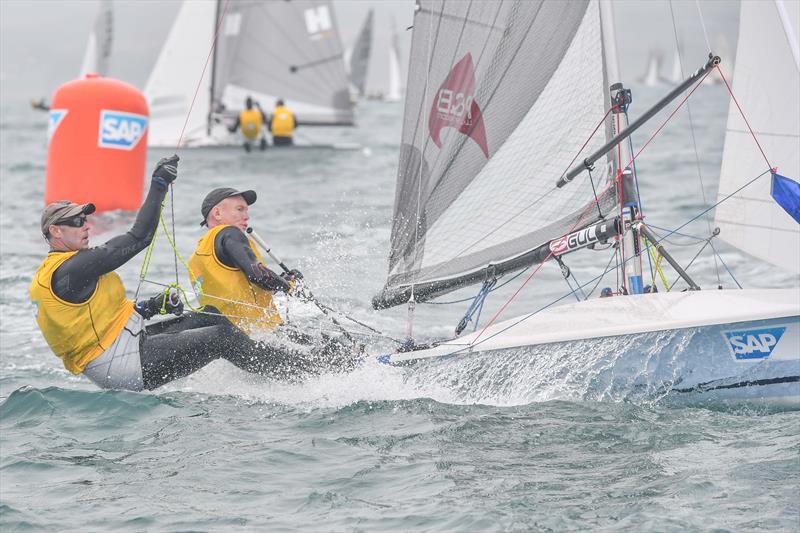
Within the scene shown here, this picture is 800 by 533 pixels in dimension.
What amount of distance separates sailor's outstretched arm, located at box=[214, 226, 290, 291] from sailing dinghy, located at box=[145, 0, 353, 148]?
44.3 feet

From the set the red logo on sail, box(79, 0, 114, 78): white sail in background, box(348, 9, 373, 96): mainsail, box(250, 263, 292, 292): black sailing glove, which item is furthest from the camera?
box(348, 9, 373, 96): mainsail

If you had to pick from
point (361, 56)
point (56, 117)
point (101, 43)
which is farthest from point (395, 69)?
point (56, 117)

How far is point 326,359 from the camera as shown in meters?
5.30

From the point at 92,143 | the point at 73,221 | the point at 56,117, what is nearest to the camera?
the point at 73,221

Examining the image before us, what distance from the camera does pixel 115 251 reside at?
4594mm

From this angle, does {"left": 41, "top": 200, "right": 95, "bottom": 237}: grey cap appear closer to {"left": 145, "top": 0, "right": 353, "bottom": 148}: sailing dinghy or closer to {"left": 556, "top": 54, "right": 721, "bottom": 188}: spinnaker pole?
{"left": 556, "top": 54, "right": 721, "bottom": 188}: spinnaker pole

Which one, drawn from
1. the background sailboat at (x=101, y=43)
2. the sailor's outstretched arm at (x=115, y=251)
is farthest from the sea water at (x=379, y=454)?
the background sailboat at (x=101, y=43)

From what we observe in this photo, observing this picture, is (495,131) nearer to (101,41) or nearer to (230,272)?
(230,272)

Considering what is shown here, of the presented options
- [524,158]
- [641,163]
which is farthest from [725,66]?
[524,158]

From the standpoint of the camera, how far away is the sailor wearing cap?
5105 millimetres

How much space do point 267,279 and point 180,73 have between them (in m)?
14.8

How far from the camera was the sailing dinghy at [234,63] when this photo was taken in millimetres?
18859

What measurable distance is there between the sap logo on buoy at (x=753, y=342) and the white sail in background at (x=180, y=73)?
1532 centimetres


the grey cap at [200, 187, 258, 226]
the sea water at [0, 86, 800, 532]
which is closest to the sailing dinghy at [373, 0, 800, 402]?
the sea water at [0, 86, 800, 532]
